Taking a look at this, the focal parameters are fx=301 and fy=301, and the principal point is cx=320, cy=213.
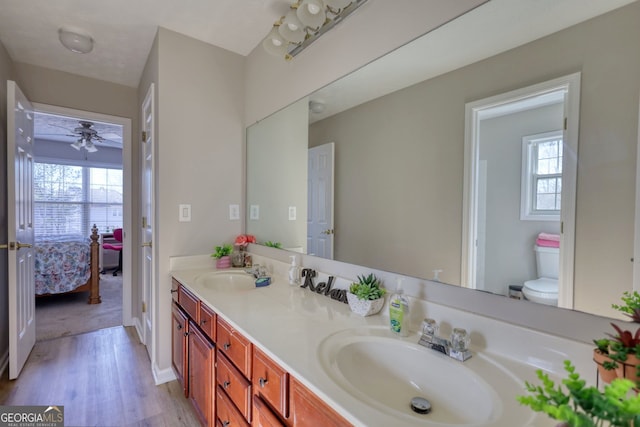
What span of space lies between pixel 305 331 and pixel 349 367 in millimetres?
195

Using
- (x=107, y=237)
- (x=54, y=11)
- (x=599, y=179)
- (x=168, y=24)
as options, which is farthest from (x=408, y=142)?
(x=107, y=237)

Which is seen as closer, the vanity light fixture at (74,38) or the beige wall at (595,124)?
the beige wall at (595,124)

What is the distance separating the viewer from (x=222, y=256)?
85.5 inches

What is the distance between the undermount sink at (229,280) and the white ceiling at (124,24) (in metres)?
1.63

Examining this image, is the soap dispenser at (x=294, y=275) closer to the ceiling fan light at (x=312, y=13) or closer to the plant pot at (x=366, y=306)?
the plant pot at (x=366, y=306)

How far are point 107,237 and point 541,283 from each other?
7.32m

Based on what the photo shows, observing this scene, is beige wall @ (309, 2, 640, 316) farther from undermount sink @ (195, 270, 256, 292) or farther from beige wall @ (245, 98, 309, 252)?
undermount sink @ (195, 270, 256, 292)

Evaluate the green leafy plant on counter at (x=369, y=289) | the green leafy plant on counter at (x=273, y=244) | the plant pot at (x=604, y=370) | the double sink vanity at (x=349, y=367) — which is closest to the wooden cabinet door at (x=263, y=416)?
the double sink vanity at (x=349, y=367)

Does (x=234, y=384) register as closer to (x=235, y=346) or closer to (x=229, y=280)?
(x=235, y=346)

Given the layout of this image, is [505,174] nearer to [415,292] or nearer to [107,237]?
[415,292]

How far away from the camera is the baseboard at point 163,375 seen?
6.81ft

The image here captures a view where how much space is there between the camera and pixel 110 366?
7.57ft

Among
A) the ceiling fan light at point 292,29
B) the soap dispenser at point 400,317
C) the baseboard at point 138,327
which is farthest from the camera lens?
the baseboard at point 138,327

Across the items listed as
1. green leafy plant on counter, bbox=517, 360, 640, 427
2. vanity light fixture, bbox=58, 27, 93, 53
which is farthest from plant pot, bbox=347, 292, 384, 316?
vanity light fixture, bbox=58, 27, 93, 53
